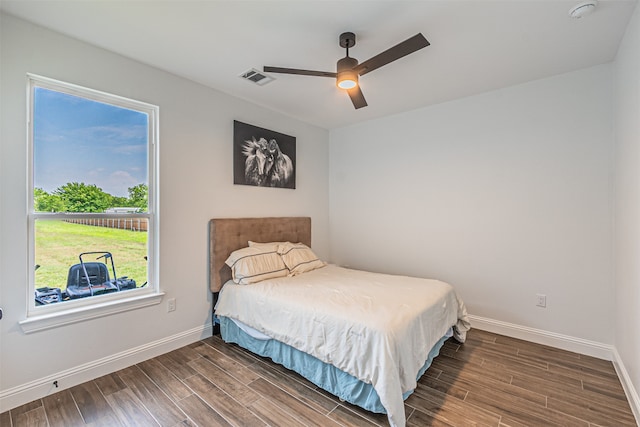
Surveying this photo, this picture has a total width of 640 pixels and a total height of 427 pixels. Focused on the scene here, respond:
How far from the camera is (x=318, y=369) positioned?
2125mm

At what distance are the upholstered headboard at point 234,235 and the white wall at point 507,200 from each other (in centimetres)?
124

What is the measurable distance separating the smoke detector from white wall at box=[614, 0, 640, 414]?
260 mm

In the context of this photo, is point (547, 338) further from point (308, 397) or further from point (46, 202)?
point (46, 202)

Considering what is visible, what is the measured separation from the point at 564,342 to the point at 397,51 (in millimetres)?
3071

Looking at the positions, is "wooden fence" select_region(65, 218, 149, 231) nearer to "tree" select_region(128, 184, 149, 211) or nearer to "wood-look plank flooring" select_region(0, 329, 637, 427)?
"tree" select_region(128, 184, 149, 211)

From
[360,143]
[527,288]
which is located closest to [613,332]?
[527,288]

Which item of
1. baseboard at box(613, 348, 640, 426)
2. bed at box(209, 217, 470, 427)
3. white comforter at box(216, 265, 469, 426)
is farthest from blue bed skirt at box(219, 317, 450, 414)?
baseboard at box(613, 348, 640, 426)

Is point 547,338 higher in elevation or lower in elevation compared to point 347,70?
lower

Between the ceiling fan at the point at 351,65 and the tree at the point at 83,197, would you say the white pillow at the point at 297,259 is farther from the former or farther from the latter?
the ceiling fan at the point at 351,65

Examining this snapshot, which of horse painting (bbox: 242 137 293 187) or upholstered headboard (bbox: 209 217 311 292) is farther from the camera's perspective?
horse painting (bbox: 242 137 293 187)

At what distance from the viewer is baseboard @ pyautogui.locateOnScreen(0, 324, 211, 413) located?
1.95 meters

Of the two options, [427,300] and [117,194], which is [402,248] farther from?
[117,194]

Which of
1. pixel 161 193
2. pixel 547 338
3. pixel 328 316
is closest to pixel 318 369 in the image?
pixel 328 316

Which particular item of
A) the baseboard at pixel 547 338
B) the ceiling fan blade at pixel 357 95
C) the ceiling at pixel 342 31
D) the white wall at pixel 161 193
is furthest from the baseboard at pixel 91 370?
the baseboard at pixel 547 338
